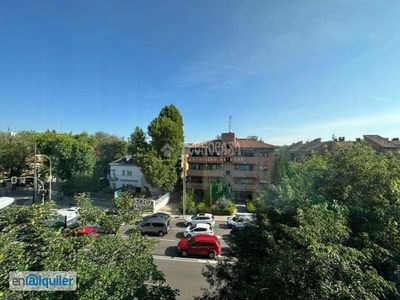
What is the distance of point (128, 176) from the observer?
89.8 ft

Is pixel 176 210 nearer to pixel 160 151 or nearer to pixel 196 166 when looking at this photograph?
A: pixel 196 166

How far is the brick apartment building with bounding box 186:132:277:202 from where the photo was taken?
76.1 feet

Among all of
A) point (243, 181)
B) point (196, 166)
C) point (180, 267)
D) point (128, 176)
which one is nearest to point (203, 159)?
point (196, 166)

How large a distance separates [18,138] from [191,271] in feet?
108

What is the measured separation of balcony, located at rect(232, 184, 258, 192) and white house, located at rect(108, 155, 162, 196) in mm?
11484

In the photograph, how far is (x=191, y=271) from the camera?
9.98 meters

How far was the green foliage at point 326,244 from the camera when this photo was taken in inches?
128

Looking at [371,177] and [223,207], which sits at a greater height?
[371,177]

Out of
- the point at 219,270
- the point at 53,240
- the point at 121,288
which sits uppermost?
the point at 53,240

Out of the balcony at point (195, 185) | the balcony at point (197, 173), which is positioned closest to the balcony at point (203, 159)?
the balcony at point (197, 173)

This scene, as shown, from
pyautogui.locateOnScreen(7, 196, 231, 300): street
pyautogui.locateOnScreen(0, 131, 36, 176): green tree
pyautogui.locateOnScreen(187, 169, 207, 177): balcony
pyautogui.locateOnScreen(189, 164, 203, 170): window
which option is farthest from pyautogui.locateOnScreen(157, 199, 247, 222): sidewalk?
pyautogui.locateOnScreen(0, 131, 36, 176): green tree

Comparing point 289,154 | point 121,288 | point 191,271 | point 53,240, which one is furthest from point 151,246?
point 289,154

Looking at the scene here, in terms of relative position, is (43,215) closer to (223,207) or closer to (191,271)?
(191,271)

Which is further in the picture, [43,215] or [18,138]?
[18,138]
